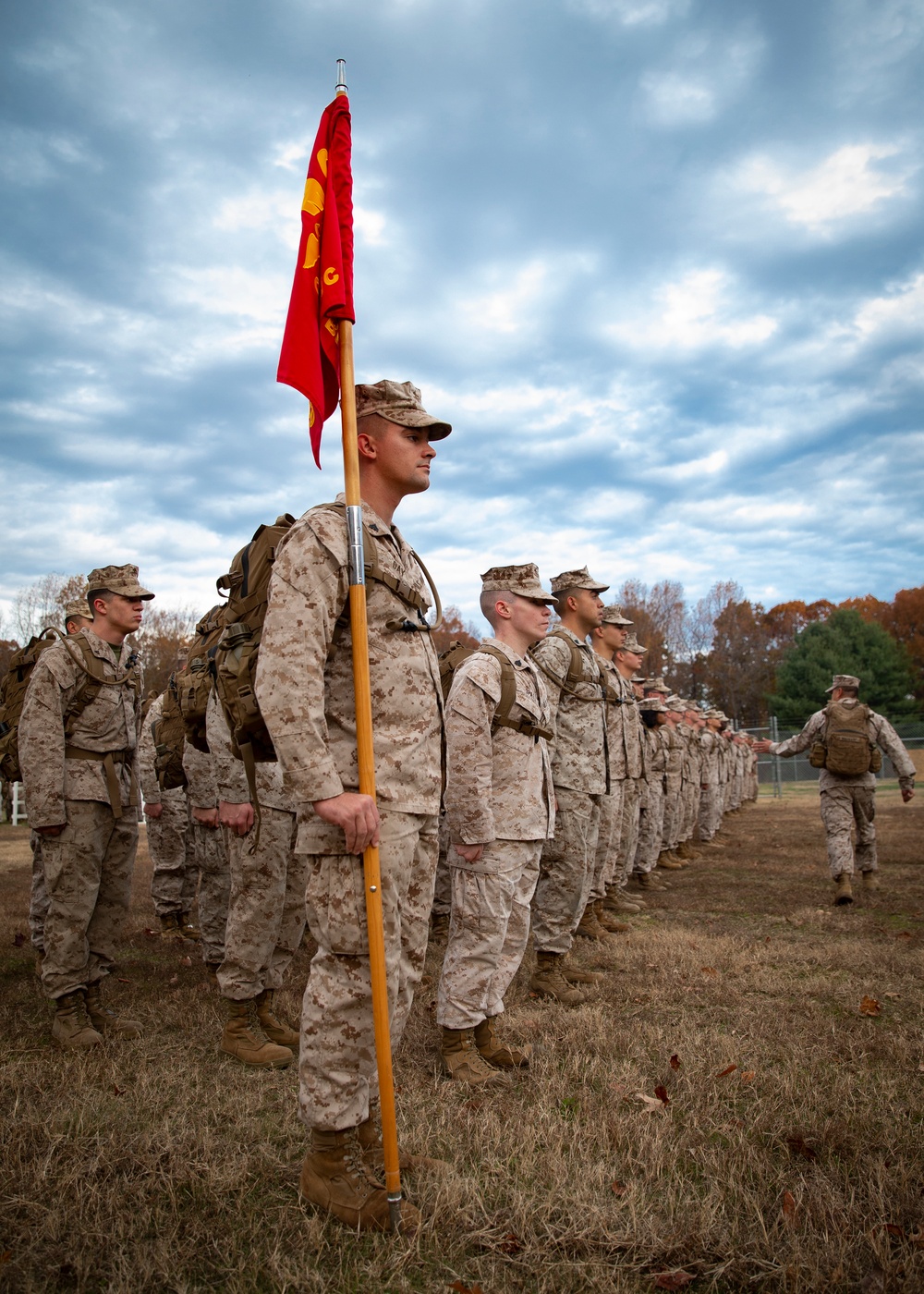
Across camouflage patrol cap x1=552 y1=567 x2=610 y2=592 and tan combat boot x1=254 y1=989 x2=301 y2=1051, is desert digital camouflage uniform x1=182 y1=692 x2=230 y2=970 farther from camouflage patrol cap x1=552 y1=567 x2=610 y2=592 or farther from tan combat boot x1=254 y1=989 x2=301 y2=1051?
camouflage patrol cap x1=552 y1=567 x2=610 y2=592

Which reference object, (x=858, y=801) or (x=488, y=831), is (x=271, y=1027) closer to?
(x=488, y=831)

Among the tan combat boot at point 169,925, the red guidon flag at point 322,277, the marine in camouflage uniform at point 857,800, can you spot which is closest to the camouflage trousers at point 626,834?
the marine in camouflage uniform at point 857,800

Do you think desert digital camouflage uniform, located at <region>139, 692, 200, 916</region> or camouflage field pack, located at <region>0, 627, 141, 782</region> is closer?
camouflage field pack, located at <region>0, 627, 141, 782</region>

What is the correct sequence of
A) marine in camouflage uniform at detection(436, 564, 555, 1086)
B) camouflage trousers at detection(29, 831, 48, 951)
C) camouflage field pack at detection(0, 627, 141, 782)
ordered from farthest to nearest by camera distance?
1. camouflage trousers at detection(29, 831, 48, 951)
2. camouflage field pack at detection(0, 627, 141, 782)
3. marine in camouflage uniform at detection(436, 564, 555, 1086)

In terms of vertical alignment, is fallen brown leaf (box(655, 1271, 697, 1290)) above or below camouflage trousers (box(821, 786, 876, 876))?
below

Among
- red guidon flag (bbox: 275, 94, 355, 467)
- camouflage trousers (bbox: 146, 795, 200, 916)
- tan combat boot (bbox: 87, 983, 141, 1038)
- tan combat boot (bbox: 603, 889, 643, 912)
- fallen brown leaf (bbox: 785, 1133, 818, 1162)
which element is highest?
red guidon flag (bbox: 275, 94, 355, 467)

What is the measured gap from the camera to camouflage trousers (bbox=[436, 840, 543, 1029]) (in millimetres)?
4418

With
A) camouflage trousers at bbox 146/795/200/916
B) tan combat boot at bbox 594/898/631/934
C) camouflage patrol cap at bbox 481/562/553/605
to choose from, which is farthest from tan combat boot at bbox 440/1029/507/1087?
camouflage trousers at bbox 146/795/200/916

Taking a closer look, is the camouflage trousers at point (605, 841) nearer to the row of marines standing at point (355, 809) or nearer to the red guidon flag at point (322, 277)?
the row of marines standing at point (355, 809)

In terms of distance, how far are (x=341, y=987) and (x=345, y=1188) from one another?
653mm

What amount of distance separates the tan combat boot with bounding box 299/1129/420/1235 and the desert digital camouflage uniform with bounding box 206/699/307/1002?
1890mm

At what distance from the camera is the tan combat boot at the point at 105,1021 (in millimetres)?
4955

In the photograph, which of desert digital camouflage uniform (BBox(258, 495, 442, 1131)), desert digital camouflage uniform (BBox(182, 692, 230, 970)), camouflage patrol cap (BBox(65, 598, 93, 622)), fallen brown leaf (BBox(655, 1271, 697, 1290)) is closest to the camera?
fallen brown leaf (BBox(655, 1271, 697, 1290))

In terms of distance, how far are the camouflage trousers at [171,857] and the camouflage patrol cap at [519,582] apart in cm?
499
